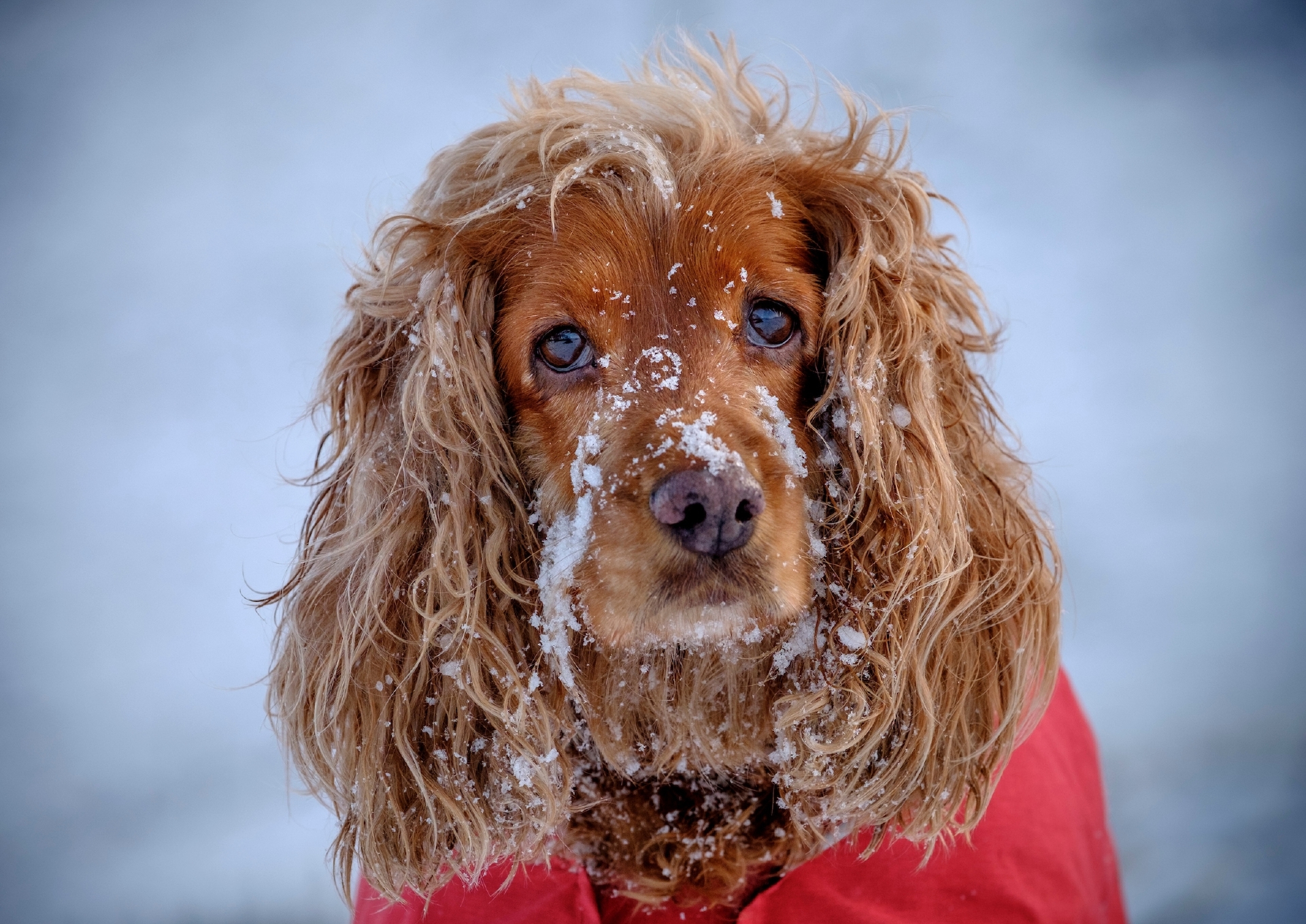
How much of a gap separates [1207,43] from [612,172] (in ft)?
11.2

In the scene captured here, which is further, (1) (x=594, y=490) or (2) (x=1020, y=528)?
(2) (x=1020, y=528)

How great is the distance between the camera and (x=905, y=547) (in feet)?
5.83

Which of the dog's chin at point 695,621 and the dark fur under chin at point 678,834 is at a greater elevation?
the dog's chin at point 695,621

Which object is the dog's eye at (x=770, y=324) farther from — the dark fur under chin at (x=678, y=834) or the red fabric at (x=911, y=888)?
the red fabric at (x=911, y=888)

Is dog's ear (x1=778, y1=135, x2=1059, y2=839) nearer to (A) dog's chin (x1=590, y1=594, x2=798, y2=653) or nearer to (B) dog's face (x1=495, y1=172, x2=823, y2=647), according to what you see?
(B) dog's face (x1=495, y1=172, x2=823, y2=647)

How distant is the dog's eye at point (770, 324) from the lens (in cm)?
175

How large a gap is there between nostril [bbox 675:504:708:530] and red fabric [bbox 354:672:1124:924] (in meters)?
0.86

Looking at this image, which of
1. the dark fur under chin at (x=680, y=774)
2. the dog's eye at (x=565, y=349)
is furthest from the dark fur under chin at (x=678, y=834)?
the dog's eye at (x=565, y=349)

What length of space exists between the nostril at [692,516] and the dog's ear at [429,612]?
44cm

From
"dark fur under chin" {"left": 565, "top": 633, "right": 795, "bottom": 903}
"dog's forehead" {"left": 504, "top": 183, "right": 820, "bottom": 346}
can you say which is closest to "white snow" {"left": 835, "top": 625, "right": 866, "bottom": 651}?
"dark fur under chin" {"left": 565, "top": 633, "right": 795, "bottom": 903}

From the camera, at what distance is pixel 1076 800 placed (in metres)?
2.38

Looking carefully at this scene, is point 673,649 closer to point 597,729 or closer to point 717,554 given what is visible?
point 597,729

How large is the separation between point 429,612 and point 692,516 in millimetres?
620

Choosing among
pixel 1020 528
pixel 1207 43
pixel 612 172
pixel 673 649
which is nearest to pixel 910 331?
pixel 1020 528
